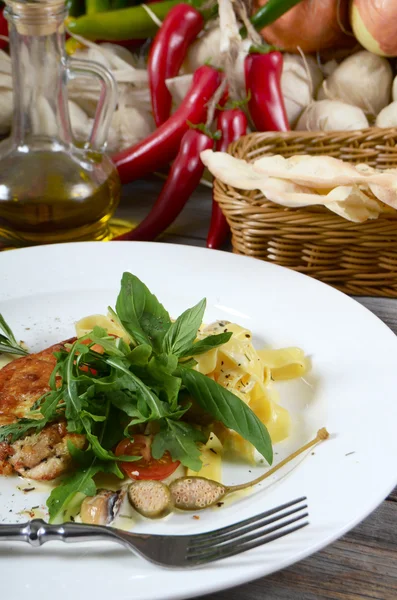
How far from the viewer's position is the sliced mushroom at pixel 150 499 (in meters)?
1.23

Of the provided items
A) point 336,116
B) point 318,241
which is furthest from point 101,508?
point 336,116

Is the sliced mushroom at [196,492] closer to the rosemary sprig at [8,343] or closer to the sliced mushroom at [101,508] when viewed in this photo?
the sliced mushroom at [101,508]

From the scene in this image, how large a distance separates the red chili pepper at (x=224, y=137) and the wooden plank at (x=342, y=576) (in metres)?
1.35

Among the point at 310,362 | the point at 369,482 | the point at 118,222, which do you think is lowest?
the point at 118,222

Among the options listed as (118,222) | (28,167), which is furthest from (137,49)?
(28,167)

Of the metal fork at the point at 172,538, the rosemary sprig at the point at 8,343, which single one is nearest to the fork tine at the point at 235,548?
the metal fork at the point at 172,538

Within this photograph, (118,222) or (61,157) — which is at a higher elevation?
(61,157)

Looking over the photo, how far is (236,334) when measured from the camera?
64.2 inches

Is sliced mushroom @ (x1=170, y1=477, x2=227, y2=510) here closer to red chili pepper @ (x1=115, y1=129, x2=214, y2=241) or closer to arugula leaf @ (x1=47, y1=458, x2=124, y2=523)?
arugula leaf @ (x1=47, y1=458, x2=124, y2=523)

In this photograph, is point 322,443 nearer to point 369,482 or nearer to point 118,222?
point 369,482

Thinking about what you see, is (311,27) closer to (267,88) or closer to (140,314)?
(267,88)

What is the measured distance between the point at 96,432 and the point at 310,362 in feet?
1.74

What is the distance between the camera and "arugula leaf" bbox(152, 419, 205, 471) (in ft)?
4.31

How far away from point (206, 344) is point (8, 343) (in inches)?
21.2
